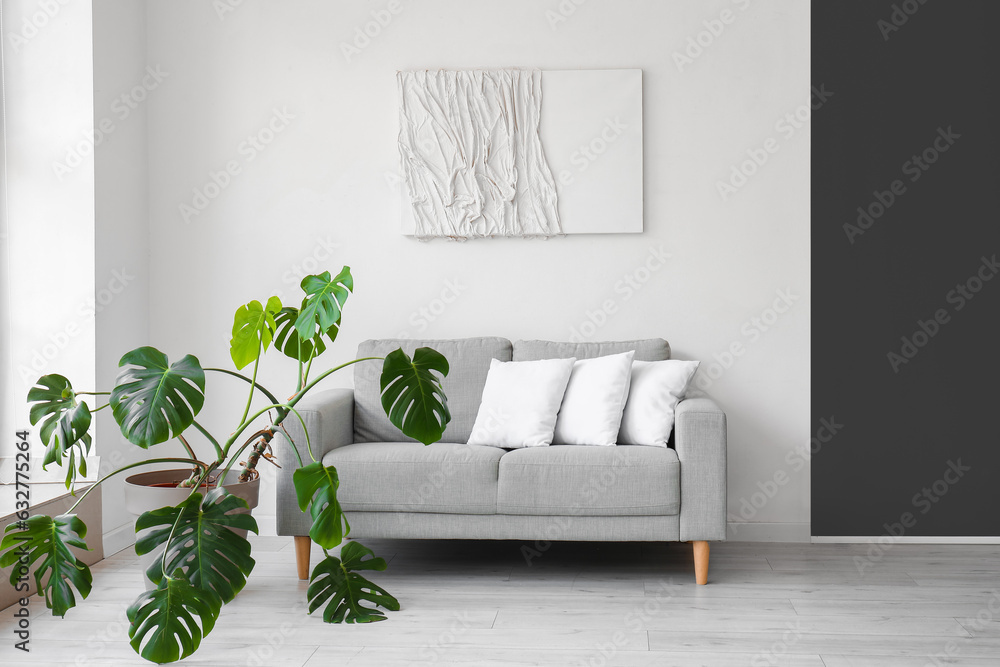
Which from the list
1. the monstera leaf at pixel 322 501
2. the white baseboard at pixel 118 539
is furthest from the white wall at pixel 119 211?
the monstera leaf at pixel 322 501

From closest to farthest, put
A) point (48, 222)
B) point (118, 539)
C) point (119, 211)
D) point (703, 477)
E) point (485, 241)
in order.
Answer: point (703, 477)
point (48, 222)
point (118, 539)
point (119, 211)
point (485, 241)

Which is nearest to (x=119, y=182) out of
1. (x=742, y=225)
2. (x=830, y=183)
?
(x=742, y=225)

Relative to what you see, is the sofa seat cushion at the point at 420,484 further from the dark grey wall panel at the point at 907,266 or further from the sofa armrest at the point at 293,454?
the dark grey wall panel at the point at 907,266

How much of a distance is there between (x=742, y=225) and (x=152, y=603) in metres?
2.69

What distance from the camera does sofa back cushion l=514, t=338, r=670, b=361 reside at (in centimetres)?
341

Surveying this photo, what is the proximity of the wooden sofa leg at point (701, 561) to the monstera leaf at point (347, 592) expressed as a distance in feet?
3.49

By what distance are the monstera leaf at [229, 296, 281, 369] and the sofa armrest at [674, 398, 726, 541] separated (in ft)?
4.90

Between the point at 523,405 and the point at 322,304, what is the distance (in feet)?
2.97

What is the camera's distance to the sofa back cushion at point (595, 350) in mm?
3414

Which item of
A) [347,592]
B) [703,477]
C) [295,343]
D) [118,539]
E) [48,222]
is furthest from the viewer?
[118,539]

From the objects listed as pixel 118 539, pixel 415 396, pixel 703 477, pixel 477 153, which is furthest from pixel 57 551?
pixel 477 153

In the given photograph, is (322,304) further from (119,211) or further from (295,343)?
(119,211)

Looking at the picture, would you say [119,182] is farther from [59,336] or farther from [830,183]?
[830,183]

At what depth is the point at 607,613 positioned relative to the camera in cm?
265
